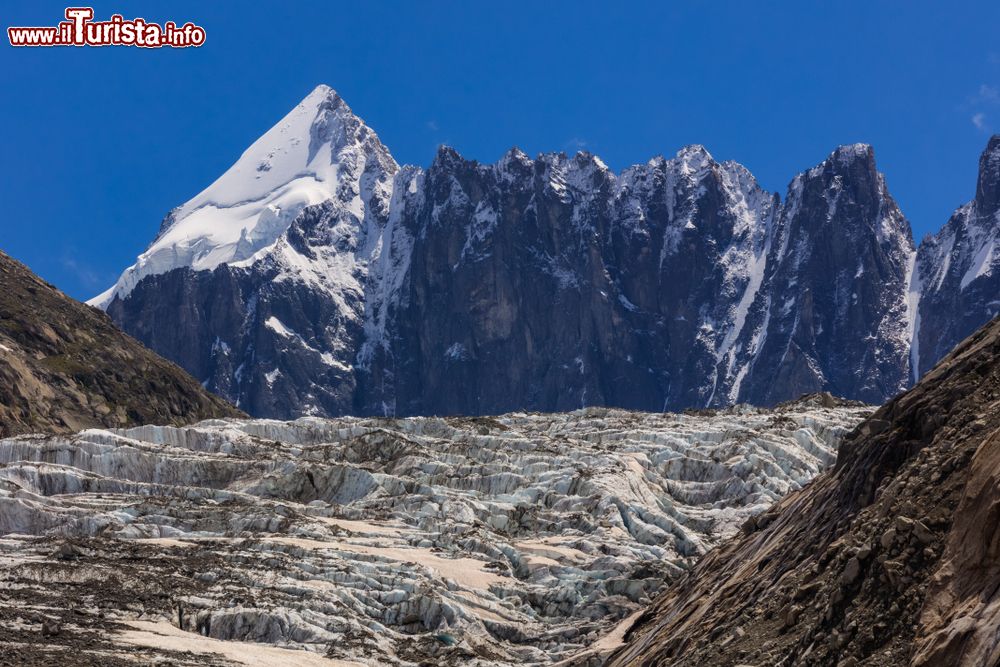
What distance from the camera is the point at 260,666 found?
2886 inches

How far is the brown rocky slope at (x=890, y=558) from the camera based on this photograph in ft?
111

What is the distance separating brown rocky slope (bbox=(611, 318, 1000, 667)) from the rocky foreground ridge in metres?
21.4

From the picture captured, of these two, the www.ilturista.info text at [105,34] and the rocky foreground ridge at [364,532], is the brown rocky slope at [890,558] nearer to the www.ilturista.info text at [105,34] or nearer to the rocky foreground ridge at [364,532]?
the rocky foreground ridge at [364,532]

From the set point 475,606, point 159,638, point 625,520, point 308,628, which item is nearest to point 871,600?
point 159,638

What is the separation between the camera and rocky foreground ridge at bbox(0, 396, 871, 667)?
83.9 metres

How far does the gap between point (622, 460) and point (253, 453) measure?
38.0 m

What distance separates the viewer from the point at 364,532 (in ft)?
386

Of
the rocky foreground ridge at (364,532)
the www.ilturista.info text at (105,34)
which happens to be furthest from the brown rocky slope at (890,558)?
the www.ilturista.info text at (105,34)

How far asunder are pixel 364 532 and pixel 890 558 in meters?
83.3

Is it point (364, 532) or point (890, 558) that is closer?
point (890, 558)

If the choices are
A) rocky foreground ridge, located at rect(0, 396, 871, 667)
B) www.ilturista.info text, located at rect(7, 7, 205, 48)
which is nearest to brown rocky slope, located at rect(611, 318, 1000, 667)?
rocky foreground ridge, located at rect(0, 396, 871, 667)

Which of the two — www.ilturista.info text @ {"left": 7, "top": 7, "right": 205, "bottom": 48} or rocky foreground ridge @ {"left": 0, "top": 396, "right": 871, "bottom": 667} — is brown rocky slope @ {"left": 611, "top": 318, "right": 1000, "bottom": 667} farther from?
www.ilturista.info text @ {"left": 7, "top": 7, "right": 205, "bottom": 48}

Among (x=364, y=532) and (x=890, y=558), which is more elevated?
(x=364, y=532)

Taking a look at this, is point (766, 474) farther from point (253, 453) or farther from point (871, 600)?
point (871, 600)
